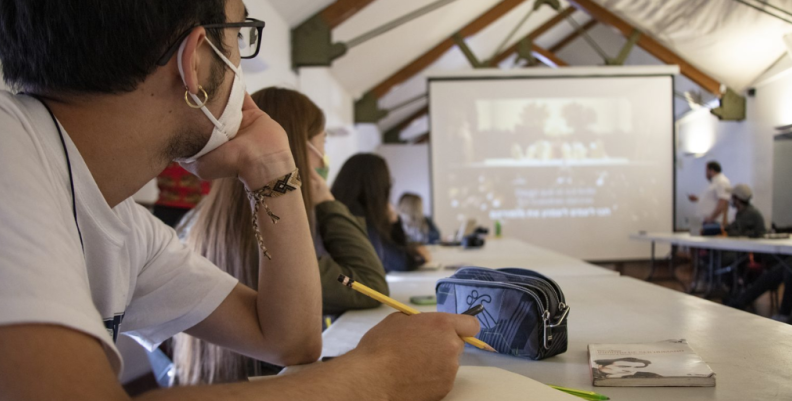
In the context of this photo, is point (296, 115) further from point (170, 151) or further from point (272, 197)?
point (170, 151)

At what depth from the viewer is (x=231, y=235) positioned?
1307 mm

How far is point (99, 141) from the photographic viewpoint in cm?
63

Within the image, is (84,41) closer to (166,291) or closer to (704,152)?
(166,291)

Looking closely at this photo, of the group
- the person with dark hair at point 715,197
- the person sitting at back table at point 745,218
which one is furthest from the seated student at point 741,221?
the person with dark hair at point 715,197

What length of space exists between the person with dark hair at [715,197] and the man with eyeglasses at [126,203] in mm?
6558

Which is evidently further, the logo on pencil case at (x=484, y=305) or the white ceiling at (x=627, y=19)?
the white ceiling at (x=627, y=19)

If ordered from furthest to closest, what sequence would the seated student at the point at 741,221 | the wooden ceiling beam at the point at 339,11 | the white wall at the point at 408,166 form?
the white wall at the point at 408,166, the wooden ceiling beam at the point at 339,11, the seated student at the point at 741,221

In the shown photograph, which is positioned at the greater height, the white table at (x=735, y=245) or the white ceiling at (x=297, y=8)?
the white ceiling at (x=297, y=8)

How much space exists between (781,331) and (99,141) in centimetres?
104

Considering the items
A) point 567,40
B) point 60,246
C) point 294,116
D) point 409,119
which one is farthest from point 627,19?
point 60,246

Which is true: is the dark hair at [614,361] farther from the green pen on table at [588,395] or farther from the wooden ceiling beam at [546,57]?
the wooden ceiling beam at [546,57]

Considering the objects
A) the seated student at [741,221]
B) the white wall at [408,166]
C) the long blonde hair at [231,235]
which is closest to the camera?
the long blonde hair at [231,235]

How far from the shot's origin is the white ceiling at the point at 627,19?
18.8 feet

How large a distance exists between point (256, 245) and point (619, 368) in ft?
2.57
